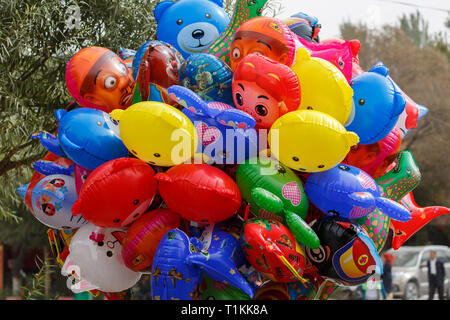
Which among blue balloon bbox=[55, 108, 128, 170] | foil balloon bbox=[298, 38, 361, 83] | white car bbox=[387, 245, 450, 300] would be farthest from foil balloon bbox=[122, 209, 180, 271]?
white car bbox=[387, 245, 450, 300]

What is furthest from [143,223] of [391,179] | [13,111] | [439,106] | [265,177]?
[439,106]

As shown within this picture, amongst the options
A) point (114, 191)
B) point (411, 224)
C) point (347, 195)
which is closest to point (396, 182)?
point (411, 224)

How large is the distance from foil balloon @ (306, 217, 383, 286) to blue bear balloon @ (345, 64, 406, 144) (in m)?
0.61

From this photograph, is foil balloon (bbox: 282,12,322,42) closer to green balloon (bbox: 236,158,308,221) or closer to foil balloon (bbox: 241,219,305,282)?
green balloon (bbox: 236,158,308,221)

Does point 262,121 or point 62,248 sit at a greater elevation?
point 262,121

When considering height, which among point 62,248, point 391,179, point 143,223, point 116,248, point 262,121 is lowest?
point 62,248

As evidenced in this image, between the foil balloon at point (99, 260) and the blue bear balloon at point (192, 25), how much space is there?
1.41 meters

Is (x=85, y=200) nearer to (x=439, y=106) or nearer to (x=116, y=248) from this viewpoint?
(x=116, y=248)

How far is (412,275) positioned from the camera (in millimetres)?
12875

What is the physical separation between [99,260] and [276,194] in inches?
49.2

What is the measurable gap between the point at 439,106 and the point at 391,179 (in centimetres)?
1387

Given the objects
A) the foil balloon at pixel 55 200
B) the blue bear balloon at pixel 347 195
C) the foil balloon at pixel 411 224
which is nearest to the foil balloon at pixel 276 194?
the blue bear balloon at pixel 347 195

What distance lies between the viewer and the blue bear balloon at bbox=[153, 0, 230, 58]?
13.1ft

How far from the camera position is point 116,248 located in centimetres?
364
